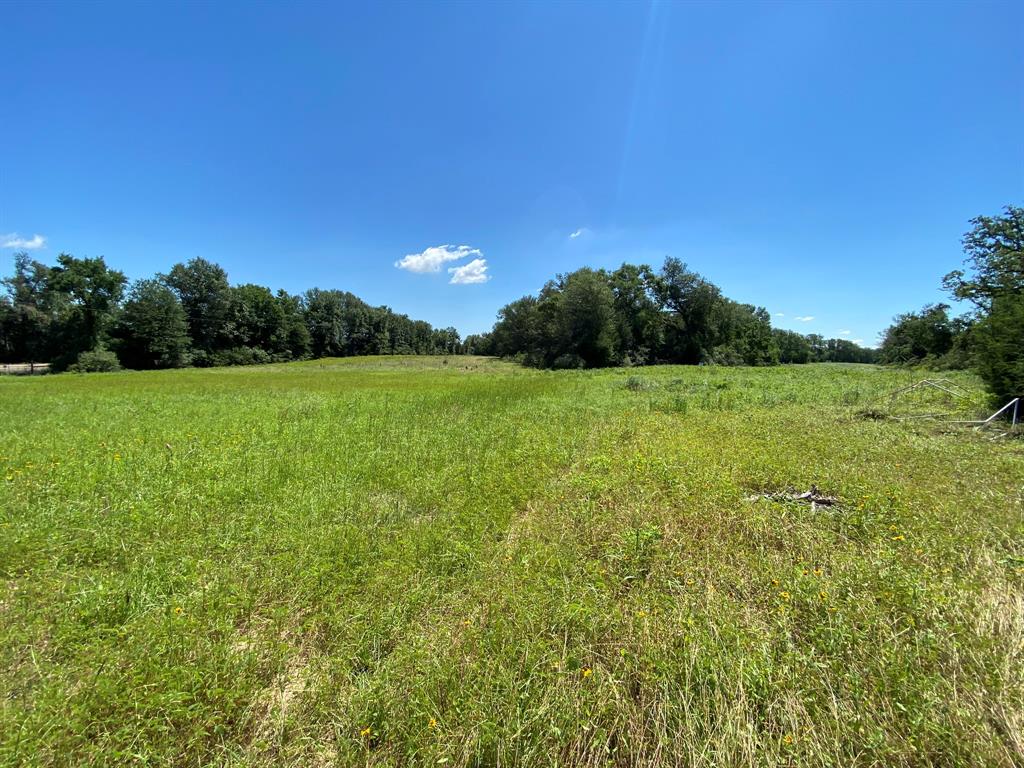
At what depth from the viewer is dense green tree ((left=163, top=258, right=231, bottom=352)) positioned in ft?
209

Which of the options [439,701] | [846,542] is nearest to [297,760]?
[439,701]

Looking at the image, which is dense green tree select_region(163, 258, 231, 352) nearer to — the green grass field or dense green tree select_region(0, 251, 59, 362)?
dense green tree select_region(0, 251, 59, 362)

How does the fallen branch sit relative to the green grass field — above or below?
above

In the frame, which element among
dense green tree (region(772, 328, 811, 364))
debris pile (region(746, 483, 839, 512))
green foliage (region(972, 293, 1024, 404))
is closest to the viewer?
debris pile (region(746, 483, 839, 512))

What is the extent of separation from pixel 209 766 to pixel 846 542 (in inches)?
248

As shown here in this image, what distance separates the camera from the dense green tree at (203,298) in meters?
63.7

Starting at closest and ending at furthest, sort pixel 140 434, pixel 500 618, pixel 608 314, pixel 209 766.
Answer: pixel 209 766 < pixel 500 618 < pixel 140 434 < pixel 608 314

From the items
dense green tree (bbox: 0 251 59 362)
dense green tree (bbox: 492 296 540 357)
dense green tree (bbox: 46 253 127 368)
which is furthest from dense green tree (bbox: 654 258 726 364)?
dense green tree (bbox: 0 251 59 362)

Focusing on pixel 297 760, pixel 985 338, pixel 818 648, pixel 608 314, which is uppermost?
pixel 608 314

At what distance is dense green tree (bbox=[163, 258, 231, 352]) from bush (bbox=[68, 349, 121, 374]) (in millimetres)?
15878

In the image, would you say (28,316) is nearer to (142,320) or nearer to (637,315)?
(142,320)

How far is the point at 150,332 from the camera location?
53125 millimetres

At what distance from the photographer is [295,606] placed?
361 cm

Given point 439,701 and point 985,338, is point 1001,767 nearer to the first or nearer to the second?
point 439,701
